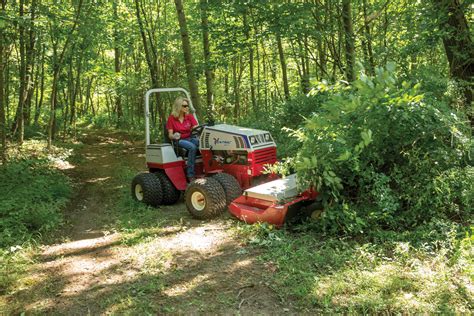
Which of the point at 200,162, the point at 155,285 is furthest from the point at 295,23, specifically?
the point at 155,285

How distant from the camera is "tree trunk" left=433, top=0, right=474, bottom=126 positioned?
22.0 ft

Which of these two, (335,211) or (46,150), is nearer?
(335,211)

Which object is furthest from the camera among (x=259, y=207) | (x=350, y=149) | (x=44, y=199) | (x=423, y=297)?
(x=44, y=199)

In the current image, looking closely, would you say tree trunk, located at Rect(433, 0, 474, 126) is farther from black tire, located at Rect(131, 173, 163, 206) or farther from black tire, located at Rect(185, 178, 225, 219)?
black tire, located at Rect(131, 173, 163, 206)

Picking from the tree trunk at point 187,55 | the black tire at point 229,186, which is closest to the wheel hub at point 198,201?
the black tire at point 229,186

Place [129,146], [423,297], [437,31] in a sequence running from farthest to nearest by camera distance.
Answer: [129,146]
[437,31]
[423,297]

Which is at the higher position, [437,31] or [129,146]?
[437,31]

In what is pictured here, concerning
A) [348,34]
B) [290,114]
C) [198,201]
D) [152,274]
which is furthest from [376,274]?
[290,114]

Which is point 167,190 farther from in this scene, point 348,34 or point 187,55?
point 348,34

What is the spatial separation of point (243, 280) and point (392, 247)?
153 centimetres

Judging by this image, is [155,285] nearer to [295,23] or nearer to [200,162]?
[200,162]

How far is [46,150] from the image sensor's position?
12.3 meters

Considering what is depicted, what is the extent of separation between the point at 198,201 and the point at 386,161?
276 cm

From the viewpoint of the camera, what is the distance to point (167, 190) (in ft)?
22.5
